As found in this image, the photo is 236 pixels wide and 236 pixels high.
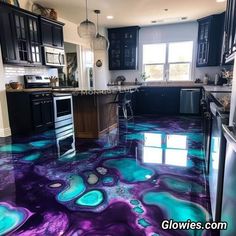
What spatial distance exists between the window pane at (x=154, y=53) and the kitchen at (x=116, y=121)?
33 millimetres

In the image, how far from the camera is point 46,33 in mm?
4855

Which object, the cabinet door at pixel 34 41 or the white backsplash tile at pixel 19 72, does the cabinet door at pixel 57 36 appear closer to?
the cabinet door at pixel 34 41

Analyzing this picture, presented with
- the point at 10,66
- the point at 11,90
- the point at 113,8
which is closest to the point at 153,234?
the point at 11,90

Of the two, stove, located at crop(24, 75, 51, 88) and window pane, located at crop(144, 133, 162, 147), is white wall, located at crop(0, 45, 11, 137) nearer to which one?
stove, located at crop(24, 75, 51, 88)

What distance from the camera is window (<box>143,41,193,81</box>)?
6593 mm

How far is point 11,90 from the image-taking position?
163 inches

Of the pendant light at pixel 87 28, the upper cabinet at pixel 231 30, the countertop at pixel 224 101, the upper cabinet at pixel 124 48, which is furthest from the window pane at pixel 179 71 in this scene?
the countertop at pixel 224 101

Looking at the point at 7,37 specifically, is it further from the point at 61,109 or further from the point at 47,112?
the point at 61,109

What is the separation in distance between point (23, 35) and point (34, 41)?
1.04 ft

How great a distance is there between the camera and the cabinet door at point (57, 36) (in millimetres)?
→ 5160

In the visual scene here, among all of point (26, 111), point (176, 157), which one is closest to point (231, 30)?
point (176, 157)

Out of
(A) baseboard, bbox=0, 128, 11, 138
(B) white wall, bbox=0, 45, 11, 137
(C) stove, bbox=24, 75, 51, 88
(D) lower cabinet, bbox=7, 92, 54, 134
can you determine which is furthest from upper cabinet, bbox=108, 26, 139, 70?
(A) baseboard, bbox=0, 128, 11, 138

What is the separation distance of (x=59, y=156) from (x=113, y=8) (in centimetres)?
376

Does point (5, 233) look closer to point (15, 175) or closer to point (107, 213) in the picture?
point (107, 213)
